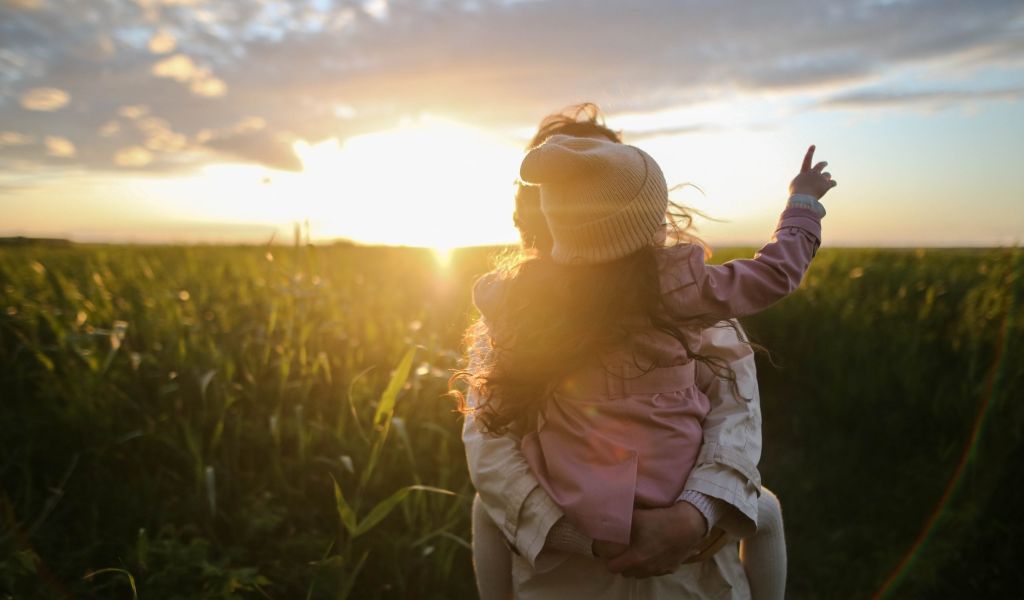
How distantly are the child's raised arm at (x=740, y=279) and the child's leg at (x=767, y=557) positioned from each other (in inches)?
20.2

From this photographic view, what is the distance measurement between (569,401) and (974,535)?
2.28m

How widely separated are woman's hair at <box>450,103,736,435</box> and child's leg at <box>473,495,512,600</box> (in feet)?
0.87

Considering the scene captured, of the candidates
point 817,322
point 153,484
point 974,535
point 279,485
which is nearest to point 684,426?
point 279,485

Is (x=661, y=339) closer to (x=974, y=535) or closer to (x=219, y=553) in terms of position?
(x=219, y=553)

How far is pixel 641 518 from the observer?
4.66ft

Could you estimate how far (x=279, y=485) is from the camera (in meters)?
2.72

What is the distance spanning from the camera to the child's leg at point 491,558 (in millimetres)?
1726

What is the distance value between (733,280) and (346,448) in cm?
191

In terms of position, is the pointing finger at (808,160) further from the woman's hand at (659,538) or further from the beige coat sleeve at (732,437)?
the woman's hand at (659,538)

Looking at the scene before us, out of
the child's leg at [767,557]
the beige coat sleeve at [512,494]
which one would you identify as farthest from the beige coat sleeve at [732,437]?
the beige coat sleeve at [512,494]

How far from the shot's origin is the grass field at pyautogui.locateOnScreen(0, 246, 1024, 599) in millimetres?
2402

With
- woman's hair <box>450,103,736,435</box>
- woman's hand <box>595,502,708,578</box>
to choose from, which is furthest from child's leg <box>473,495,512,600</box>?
woman's hand <box>595,502,708,578</box>

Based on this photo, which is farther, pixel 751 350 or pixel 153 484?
pixel 153 484

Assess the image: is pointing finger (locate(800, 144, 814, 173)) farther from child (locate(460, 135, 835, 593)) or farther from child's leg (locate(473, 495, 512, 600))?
child's leg (locate(473, 495, 512, 600))
